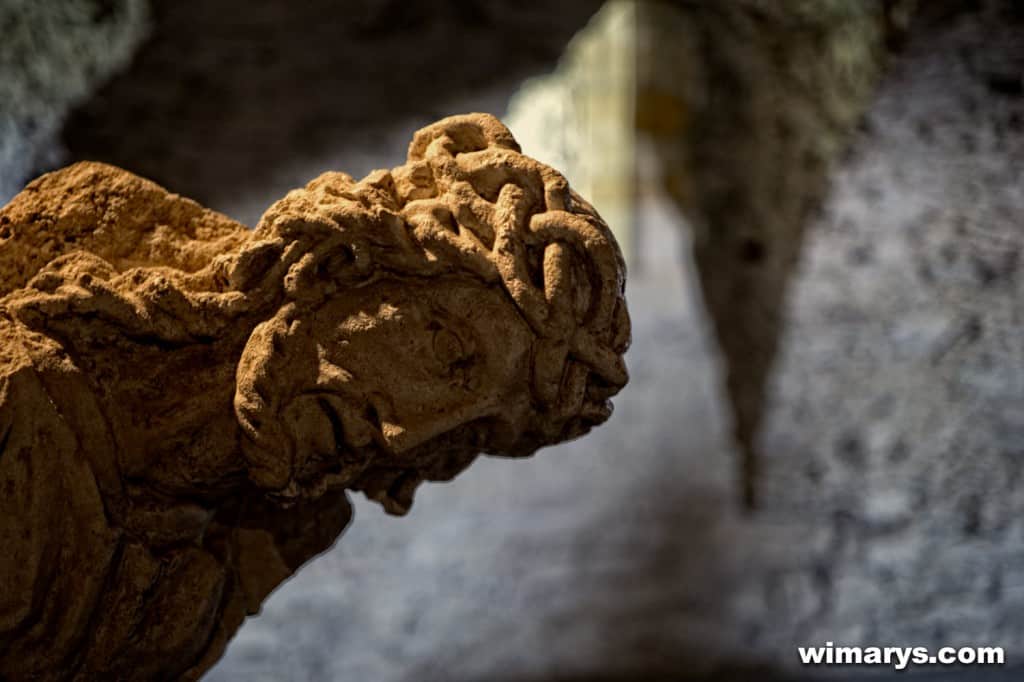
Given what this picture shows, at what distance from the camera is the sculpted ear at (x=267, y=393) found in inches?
35.4

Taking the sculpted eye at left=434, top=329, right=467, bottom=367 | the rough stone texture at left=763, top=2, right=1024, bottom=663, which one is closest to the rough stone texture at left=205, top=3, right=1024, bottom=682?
the rough stone texture at left=763, top=2, right=1024, bottom=663

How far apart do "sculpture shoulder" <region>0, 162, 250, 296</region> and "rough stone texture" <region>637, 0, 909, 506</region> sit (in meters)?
1.08

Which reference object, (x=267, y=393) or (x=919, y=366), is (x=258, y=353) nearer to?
(x=267, y=393)

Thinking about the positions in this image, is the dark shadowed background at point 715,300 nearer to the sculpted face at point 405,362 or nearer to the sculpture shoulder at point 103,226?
the sculpture shoulder at point 103,226

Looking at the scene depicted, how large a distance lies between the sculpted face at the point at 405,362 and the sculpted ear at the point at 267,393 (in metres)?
0.01

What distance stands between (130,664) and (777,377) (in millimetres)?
1292

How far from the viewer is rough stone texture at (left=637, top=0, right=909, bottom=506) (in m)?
1.66

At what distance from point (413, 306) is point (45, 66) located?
83 cm

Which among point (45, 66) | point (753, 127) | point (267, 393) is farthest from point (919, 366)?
point (45, 66)

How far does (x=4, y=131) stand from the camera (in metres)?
1.32

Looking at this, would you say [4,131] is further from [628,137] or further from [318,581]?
[628,137]

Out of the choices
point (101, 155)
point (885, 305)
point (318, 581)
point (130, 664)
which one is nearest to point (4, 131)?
point (101, 155)

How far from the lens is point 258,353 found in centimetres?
90

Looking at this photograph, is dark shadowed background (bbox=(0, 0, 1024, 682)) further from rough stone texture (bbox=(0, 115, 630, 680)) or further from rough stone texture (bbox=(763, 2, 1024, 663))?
rough stone texture (bbox=(0, 115, 630, 680))
